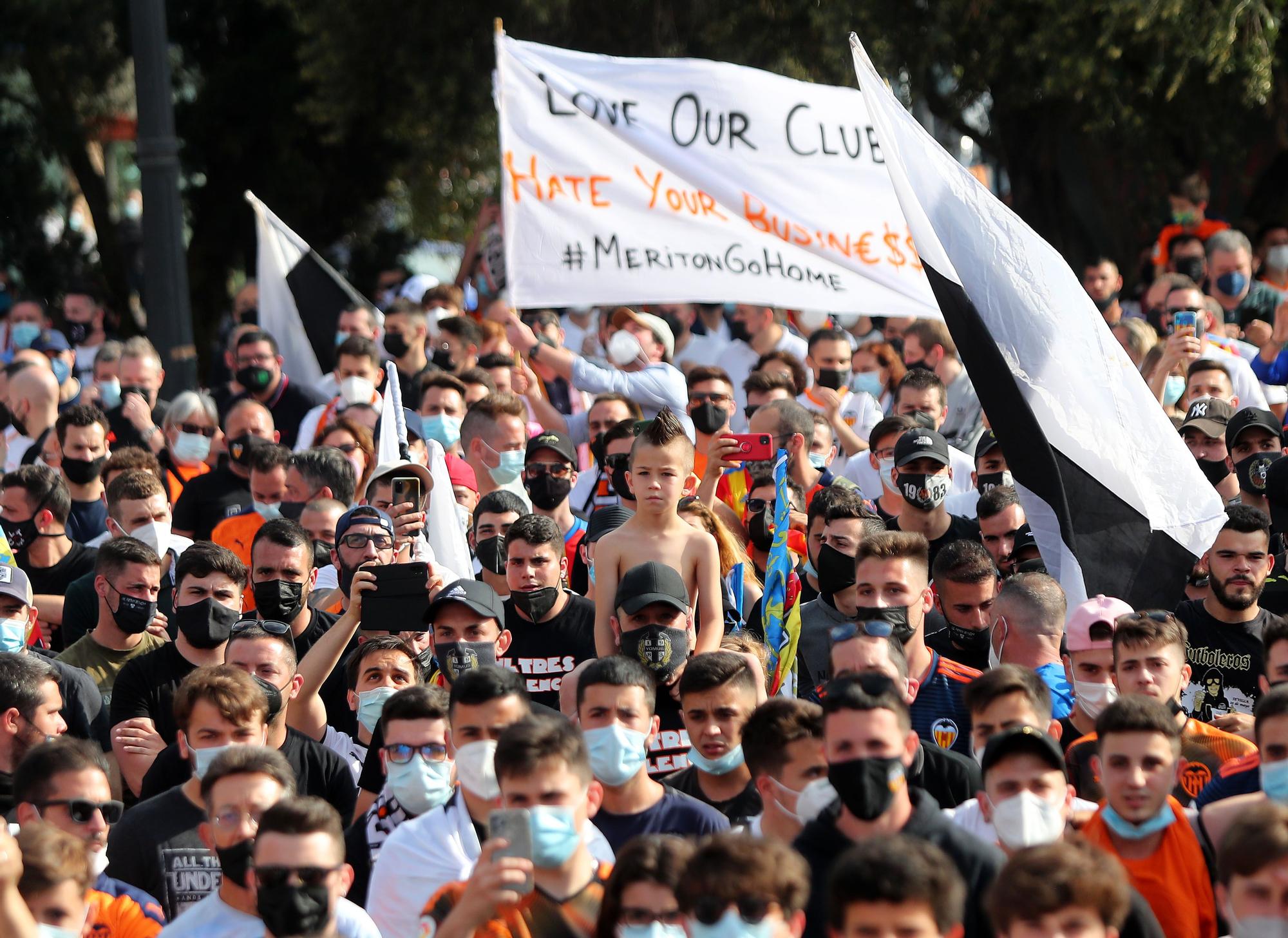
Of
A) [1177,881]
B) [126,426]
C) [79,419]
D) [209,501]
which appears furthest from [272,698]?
[126,426]

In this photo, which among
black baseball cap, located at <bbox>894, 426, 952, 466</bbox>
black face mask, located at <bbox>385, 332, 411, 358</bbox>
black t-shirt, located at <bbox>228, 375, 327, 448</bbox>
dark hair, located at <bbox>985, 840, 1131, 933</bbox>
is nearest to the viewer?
dark hair, located at <bbox>985, 840, 1131, 933</bbox>

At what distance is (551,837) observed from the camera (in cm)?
480

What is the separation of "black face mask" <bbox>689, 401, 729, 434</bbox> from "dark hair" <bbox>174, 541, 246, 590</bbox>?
2973mm

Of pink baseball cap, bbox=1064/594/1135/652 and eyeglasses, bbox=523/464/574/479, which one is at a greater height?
eyeglasses, bbox=523/464/574/479

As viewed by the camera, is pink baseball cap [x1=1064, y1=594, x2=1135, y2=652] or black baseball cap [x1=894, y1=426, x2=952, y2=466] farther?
black baseball cap [x1=894, y1=426, x2=952, y2=466]

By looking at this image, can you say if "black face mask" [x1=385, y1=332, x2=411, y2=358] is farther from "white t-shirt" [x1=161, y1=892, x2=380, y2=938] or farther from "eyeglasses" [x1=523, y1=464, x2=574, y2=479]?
"white t-shirt" [x1=161, y1=892, x2=380, y2=938]

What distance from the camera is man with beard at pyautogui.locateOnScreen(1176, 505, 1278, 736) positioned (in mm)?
7098

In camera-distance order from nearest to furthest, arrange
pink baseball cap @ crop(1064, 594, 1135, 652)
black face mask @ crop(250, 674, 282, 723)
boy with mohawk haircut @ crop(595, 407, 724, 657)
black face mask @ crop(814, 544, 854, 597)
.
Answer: black face mask @ crop(250, 674, 282, 723), pink baseball cap @ crop(1064, 594, 1135, 652), boy with mohawk haircut @ crop(595, 407, 724, 657), black face mask @ crop(814, 544, 854, 597)

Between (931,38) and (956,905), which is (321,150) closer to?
(931,38)

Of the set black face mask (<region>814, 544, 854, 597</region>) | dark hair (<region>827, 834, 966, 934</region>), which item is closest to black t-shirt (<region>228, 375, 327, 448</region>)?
black face mask (<region>814, 544, 854, 597</region>)

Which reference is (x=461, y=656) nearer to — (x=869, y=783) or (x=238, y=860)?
(x=238, y=860)

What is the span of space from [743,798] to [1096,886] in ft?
6.16

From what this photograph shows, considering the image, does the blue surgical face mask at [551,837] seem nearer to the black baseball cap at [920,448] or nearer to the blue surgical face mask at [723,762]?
the blue surgical face mask at [723,762]

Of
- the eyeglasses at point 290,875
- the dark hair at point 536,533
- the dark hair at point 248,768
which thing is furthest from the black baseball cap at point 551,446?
the eyeglasses at point 290,875
